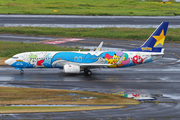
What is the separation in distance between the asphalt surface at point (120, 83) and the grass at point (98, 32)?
2337 centimetres

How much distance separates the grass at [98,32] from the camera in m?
87.1

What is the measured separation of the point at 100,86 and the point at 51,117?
14.6 m

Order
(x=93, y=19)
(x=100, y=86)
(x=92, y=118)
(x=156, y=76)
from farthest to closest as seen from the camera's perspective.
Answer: (x=93, y=19)
(x=156, y=76)
(x=100, y=86)
(x=92, y=118)

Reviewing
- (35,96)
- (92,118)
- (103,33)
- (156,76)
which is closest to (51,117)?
(92,118)

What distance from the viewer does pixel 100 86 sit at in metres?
43.1

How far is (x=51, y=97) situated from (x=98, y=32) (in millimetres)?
55382

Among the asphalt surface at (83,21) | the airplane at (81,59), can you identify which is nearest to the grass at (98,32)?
the asphalt surface at (83,21)

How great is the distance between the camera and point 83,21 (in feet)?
357

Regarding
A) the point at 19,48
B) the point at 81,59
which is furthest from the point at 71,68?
the point at 19,48

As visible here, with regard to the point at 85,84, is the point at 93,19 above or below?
above

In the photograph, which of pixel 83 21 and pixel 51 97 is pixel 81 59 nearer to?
pixel 51 97

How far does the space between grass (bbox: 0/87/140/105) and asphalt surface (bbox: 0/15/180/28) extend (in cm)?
6175

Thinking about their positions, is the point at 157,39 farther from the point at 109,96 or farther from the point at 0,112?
the point at 0,112

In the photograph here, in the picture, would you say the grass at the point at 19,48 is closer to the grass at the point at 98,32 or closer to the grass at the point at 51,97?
the grass at the point at 98,32
